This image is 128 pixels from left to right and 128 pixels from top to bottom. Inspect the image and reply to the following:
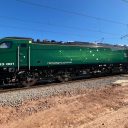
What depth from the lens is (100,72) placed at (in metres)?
26.9

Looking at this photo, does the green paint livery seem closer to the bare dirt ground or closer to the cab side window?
the cab side window

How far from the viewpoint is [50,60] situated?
814 inches

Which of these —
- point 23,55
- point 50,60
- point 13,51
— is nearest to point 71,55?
point 50,60

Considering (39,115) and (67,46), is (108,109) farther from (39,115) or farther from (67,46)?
(67,46)

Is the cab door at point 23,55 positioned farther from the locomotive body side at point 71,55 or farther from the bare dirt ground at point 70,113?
the bare dirt ground at point 70,113

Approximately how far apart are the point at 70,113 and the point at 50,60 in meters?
10.3

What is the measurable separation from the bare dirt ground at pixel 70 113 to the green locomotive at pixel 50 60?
18.6 feet

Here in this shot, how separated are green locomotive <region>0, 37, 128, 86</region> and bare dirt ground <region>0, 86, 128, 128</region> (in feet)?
18.6

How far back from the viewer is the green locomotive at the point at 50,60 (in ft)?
58.3

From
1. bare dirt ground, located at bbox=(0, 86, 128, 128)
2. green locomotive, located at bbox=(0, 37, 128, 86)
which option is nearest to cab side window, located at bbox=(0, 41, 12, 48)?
green locomotive, located at bbox=(0, 37, 128, 86)

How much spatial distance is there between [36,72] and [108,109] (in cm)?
922

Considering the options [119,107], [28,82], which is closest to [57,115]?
[119,107]

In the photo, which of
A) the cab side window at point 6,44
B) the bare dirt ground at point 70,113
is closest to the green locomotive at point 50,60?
the cab side window at point 6,44

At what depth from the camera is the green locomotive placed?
1778cm
